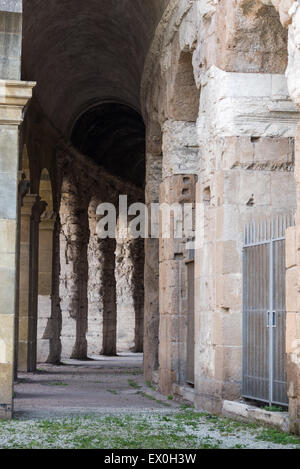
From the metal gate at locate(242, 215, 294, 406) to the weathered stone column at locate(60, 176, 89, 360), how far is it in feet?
45.0

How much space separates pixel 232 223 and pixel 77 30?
9.33m

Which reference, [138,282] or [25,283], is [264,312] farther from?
[138,282]

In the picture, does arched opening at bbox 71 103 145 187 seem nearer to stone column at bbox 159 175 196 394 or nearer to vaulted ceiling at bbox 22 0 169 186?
vaulted ceiling at bbox 22 0 169 186

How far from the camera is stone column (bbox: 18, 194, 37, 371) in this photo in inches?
642

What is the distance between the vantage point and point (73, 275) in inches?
877

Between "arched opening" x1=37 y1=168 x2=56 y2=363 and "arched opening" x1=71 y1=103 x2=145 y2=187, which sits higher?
"arched opening" x1=71 y1=103 x2=145 y2=187

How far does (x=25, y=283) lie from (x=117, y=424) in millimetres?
9149

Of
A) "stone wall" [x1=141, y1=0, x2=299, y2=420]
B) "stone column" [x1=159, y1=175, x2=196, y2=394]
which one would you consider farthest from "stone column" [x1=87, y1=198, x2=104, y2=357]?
"stone wall" [x1=141, y1=0, x2=299, y2=420]

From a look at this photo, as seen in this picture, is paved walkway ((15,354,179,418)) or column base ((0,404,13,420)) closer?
column base ((0,404,13,420))

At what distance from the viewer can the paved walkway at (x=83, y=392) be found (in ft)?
31.0

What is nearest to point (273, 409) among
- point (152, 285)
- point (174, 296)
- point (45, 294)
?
point (174, 296)

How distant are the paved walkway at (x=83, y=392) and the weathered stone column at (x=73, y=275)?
2.49 meters

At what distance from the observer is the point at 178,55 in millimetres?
11336

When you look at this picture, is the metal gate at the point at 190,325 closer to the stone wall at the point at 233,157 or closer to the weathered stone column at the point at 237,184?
the stone wall at the point at 233,157
